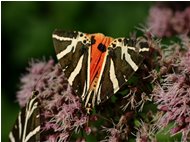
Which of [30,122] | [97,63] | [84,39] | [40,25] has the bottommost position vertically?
[30,122]

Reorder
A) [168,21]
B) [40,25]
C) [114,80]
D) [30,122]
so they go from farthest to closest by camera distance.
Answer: [40,25] < [168,21] < [30,122] < [114,80]

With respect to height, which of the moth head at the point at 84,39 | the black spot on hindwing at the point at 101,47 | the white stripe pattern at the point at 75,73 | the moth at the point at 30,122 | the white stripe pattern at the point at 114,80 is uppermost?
the moth head at the point at 84,39

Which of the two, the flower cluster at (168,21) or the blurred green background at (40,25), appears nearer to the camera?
the flower cluster at (168,21)

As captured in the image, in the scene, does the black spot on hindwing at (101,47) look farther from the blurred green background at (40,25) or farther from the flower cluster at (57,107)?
the blurred green background at (40,25)

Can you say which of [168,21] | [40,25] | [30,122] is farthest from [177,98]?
[40,25]

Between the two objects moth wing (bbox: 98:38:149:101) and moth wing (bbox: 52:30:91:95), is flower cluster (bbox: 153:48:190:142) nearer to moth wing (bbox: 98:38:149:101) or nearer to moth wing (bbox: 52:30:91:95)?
moth wing (bbox: 98:38:149:101)

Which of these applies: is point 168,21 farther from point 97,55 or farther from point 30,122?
point 30,122

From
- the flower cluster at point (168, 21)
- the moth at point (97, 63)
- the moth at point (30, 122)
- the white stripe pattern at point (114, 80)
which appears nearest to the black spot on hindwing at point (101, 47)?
the moth at point (97, 63)

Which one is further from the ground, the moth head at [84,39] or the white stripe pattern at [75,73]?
the moth head at [84,39]
